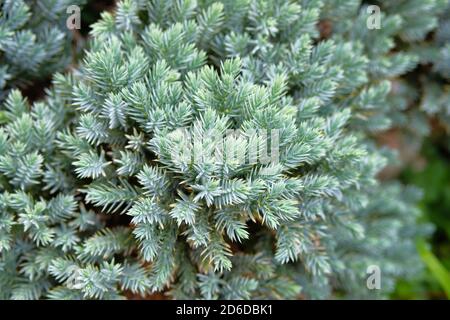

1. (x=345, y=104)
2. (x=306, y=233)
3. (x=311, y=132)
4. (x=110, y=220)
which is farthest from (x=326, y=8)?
(x=110, y=220)

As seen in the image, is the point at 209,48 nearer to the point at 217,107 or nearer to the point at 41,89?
the point at 217,107

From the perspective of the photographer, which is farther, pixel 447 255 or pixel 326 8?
pixel 447 255

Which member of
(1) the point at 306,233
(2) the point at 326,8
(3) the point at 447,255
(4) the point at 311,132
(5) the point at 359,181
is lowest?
(3) the point at 447,255

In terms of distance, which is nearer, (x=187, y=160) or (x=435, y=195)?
(x=187, y=160)

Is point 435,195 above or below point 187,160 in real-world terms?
below

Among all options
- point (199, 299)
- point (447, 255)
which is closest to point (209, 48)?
point (199, 299)

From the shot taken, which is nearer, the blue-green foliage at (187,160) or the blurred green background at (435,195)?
the blue-green foliage at (187,160)

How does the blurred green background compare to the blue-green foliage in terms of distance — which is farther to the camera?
the blurred green background

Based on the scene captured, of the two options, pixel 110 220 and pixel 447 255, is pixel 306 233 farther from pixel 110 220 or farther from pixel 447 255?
pixel 447 255

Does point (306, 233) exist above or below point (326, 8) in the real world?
below
